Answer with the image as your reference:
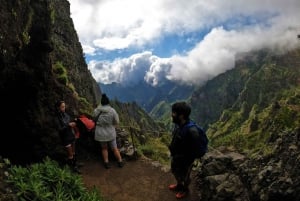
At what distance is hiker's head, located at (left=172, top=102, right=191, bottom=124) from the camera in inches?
530

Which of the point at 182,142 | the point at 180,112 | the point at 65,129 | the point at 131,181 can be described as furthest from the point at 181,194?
the point at 65,129

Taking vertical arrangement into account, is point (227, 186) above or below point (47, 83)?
below

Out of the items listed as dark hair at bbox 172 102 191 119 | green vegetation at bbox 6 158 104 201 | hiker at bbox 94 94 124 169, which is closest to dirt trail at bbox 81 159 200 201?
hiker at bbox 94 94 124 169

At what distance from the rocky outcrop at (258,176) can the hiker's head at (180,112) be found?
277 cm

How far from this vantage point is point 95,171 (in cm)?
1827

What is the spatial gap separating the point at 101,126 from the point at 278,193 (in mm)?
8920

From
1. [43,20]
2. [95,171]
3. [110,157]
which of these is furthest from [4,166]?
[43,20]

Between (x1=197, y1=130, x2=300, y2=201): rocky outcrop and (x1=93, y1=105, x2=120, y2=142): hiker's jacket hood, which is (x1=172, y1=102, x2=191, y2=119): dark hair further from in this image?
(x1=93, y1=105, x2=120, y2=142): hiker's jacket hood

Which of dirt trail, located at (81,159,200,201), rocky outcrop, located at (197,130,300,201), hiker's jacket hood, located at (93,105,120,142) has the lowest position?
dirt trail, located at (81,159,200,201)

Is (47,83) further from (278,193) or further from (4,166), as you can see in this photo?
(278,193)

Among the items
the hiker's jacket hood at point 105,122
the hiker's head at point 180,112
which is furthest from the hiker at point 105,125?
the hiker's head at point 180,112

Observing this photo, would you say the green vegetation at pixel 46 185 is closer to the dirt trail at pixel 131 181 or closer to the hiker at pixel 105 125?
the dirt trail at pixel 131 181

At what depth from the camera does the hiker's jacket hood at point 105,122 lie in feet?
59.0

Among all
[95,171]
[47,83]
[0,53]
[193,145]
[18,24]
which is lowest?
[95,171]
